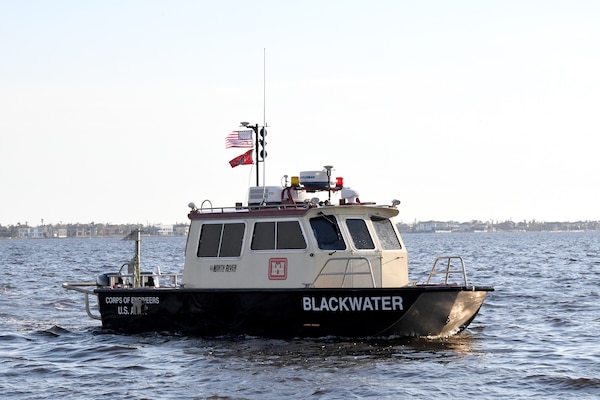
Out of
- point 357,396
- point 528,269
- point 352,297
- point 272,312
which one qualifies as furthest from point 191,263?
point 528,269

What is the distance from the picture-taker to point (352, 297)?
53.6ft

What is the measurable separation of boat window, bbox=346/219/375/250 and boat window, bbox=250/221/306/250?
93 cm

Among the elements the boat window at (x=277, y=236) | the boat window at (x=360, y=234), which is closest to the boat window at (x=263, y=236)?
the boat window at (x=277, y=236)

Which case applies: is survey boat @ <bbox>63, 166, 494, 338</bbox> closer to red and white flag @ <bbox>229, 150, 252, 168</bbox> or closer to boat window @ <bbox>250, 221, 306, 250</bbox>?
boat window @ <bbox>250, 221, 306, 250</bbox>

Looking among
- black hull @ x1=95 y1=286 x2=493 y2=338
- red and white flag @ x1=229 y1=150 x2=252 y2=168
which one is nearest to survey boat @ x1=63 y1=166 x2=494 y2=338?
black hull @ x1=95 y1=286 x2=493 y2=338

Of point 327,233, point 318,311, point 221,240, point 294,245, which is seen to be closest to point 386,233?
point 327,233

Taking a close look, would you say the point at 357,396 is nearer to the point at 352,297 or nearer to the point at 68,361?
the point at 352,297

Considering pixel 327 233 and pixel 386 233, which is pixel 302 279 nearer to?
pixel 327 233

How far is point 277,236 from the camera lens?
682 inches

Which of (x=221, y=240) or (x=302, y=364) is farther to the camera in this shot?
(x=221, y=240)

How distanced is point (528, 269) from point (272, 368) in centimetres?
3320

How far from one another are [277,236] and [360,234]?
4.92 ft

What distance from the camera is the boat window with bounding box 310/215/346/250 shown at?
17.1 meters

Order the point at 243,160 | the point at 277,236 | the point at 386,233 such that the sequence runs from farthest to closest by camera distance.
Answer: the point at 243,160 → the point at 386,233 → the point at 277,236
